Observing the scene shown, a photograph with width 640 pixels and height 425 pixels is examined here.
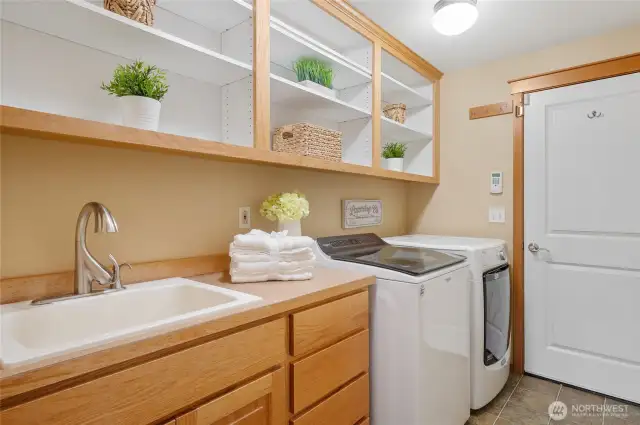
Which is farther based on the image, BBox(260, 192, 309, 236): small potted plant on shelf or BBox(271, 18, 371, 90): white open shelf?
BBox(260, 192, 309, 236): small potted plant on shelf

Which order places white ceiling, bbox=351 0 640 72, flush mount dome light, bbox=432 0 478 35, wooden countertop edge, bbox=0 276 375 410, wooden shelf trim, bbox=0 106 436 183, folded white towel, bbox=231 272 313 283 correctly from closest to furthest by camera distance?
wooden countertop edge, bbox=0 276 375 410 < wooden shelf trim, bbox=0 106 436 183 < folded white towel, bbox=231 272 313 283 < flush mount dome light, bbox=432 0 478 35 < white ceiling, bbox=351 0 640 72

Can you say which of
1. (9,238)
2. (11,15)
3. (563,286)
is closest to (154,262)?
(9,238)

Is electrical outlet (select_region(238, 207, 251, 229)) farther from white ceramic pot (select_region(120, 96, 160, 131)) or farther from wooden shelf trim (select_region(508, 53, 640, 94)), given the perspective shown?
wooden shelf trim (select_region(508, 53, 640, 94))

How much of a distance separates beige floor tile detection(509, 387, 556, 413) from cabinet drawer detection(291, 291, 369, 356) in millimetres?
1371

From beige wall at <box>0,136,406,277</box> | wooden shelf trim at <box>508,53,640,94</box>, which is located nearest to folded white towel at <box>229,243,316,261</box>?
beige wall at <box>0,136,406,277</box>

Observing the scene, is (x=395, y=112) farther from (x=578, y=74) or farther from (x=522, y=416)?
(x=522, y=416)

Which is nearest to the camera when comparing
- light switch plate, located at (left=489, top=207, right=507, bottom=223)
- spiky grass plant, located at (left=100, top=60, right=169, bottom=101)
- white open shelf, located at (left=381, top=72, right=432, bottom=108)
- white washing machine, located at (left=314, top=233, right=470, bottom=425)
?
spiky grass plant, located at (left=100, top=60, right=169, bottom=101)

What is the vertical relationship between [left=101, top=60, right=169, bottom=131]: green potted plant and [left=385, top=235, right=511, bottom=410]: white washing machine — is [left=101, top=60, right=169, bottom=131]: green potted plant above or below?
above

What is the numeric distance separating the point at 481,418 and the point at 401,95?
2223 millimetres

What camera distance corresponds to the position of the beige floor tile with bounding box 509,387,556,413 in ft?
6.84

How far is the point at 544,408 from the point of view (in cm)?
207

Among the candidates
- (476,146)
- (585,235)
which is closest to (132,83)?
(476,146)

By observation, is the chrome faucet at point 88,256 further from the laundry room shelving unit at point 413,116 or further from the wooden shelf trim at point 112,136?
the laundry room shelving unit at point 413,116

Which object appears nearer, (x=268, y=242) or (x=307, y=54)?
(x=268, y=242)
